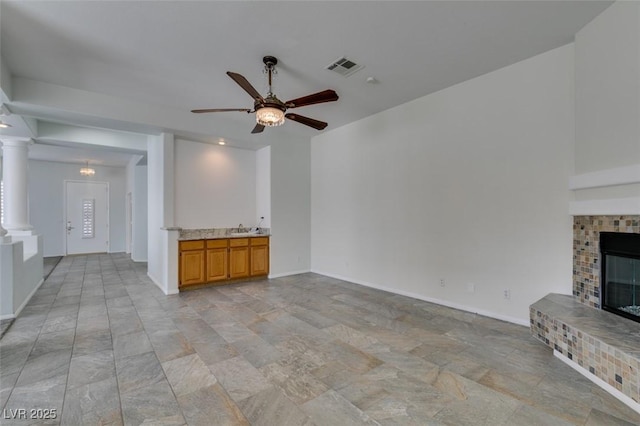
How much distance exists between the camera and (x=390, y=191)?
4.74 m

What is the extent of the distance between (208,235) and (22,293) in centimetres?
264

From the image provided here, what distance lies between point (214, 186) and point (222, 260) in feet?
5.06

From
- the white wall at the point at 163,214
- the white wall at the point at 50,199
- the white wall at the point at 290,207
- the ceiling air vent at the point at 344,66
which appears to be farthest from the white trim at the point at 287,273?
the white wall at the point at 50,199

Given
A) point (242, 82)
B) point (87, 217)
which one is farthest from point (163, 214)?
point (87, 217)

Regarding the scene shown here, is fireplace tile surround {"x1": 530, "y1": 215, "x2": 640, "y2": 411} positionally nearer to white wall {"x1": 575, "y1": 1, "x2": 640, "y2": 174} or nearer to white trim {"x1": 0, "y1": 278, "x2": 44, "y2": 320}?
white wall {"x1": 575, "y1": 1, "x2": 640, "y2": 174}

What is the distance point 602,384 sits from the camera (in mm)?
2080

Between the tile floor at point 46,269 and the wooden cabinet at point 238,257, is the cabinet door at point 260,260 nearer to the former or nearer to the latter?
the wooden cabinet at point 238,257

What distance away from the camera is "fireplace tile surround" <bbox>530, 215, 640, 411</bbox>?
1.91 metres

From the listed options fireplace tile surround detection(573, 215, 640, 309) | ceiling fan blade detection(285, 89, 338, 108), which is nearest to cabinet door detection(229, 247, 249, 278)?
ceiling fan blade detection(285, 89, 338, 108)

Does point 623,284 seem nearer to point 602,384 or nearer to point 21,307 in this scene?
point 602,384

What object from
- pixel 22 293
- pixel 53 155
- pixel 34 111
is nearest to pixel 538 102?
pixel 34 111

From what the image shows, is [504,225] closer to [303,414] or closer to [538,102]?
[538,102]

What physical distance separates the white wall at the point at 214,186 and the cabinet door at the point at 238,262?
764mm

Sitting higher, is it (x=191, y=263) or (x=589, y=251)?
(x=589, y=251)
